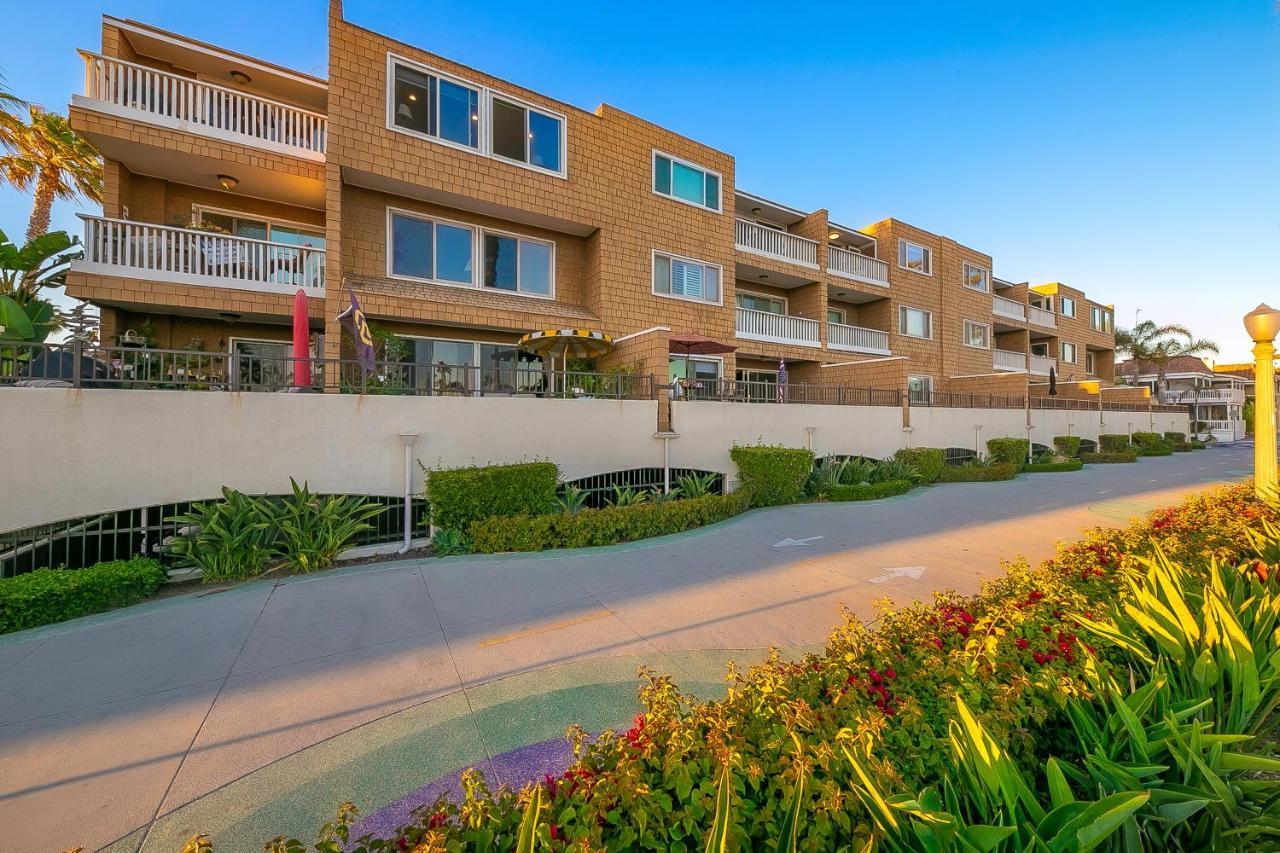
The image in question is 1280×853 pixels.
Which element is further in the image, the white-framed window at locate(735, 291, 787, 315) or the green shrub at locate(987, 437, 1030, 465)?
the white-framed window at locate(735, 291, 787, 315)

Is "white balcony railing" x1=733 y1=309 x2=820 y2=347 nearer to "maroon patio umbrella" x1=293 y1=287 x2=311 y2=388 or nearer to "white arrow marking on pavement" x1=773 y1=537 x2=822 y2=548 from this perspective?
"white arrow marking on pavement" x1=773 y1=537 x2=822 y2=548

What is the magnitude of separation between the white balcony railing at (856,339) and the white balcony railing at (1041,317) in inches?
591

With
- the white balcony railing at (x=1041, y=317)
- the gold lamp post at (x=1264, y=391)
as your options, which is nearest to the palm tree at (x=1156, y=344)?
the white balcony railing at (x=1041, y=317)

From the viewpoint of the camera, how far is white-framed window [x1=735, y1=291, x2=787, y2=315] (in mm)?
19672

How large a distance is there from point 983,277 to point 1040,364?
7670mm

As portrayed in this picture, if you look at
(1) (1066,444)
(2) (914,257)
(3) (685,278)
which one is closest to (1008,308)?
(2) (914,257)

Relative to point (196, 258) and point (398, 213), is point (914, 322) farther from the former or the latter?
point (196, 258)

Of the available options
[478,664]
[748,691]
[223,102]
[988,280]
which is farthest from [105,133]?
[988,280]

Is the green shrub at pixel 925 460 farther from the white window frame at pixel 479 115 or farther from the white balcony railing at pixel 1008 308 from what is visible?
the white balcony railing at pixel 1008 308

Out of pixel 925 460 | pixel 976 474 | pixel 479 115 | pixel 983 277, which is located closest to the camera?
pixel 479 115

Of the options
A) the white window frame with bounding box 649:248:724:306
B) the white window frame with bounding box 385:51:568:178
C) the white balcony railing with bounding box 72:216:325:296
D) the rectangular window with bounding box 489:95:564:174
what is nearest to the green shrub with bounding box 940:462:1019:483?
the white window frame with bounding box 649:248:724:306

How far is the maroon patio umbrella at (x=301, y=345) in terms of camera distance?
308 inches

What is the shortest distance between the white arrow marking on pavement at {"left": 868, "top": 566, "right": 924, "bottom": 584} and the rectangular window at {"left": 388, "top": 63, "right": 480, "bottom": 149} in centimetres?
1280

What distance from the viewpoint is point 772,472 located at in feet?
Result: 36.8
